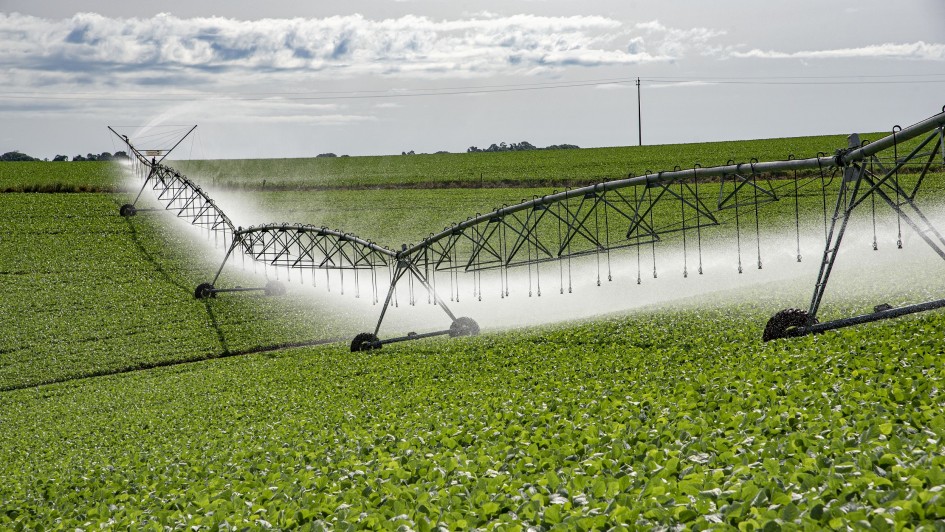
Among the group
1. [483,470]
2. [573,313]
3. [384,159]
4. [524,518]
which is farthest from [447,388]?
[384,159]

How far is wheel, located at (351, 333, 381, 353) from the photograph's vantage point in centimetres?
3253

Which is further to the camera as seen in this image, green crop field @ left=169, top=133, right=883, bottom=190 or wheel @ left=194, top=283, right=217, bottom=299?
green crop field @ left=169, top=133, right=883, bottom=190

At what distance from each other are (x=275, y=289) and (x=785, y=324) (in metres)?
34.6

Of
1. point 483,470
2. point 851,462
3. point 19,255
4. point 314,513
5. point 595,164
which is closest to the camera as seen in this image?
point 851,462

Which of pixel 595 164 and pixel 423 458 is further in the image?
pixel 595 164

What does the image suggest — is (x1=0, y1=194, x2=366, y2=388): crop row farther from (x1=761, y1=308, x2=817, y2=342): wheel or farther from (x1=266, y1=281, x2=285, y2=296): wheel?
(x1=761, y1=308, x2=817, y2=342): wheel

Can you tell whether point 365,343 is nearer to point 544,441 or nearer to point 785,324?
point 785,324

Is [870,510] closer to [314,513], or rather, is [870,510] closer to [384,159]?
[314,513]

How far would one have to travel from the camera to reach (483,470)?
11.9 m

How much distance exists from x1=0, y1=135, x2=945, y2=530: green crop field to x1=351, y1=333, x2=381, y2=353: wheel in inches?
25.1

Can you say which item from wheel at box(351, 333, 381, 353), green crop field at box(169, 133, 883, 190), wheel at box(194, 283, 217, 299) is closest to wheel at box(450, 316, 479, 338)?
wheel at box(351, 333, 381, 353)

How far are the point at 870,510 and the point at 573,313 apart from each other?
100 ft

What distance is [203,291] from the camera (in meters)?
47.8

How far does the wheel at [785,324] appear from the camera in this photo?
66.1 feet
